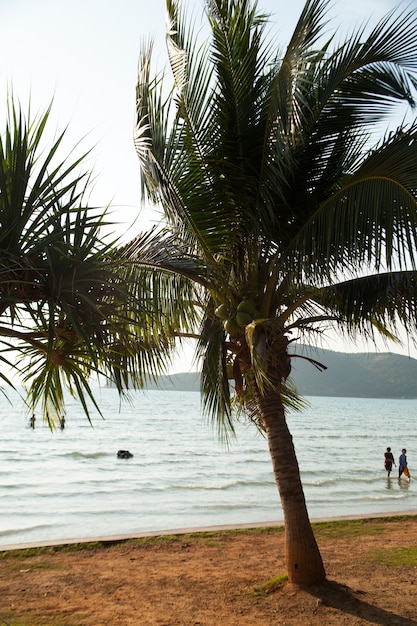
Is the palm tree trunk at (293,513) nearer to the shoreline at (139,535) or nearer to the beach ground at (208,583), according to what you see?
the beach ground at (208,583)

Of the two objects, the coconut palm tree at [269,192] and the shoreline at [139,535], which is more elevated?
the coconut palm tree at [269,192]

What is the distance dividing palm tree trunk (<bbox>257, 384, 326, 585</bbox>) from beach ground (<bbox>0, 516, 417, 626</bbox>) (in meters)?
0.21

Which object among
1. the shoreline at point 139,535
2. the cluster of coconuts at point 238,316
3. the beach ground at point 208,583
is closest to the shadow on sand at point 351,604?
the beach ground at point 208,583

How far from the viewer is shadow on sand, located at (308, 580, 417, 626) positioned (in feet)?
21.6

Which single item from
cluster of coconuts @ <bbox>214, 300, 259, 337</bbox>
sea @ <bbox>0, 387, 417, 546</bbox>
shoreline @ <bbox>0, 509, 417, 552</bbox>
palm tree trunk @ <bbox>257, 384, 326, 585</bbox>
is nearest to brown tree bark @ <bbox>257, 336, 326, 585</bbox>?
palm tree trunk @ <bbox>257, 384, 326, 585</bbox>

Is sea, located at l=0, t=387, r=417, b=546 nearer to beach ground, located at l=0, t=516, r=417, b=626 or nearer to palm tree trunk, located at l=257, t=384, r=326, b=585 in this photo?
palm tree trunk, located at l=257, t=384, r=326, b=585

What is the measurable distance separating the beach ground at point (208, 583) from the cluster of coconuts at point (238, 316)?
3.18 m

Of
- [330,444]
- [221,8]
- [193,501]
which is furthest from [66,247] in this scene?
[330,444]

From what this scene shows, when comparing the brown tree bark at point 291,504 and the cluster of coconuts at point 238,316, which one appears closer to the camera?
the cluster of coconuts at point 238,316

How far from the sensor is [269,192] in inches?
293

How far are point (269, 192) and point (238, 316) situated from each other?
4.97 ft

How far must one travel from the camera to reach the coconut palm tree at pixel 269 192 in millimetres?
6898

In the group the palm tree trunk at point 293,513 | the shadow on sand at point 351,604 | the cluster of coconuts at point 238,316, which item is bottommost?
the shadow on sand at point 351,604

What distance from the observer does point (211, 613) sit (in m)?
7.17
